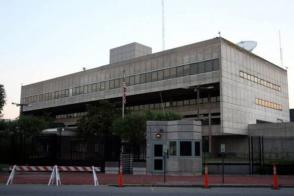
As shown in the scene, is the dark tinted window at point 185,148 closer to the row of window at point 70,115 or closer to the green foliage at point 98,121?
the green foliage at point 98,121

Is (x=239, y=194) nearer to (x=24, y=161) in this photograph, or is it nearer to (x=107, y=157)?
(x=107, y=157)

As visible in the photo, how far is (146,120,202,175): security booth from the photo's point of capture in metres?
33.0

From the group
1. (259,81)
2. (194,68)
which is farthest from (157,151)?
(259,81)

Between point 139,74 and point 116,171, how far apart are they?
51.9 meters

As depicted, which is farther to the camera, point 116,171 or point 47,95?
point 47,95

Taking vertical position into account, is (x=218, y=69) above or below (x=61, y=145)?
above

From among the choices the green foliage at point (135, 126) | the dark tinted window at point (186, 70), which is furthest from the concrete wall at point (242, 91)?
the green foliage at point (135, 126)

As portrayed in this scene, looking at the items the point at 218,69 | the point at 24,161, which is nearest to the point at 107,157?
the point at 24,161

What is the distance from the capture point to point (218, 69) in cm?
7288

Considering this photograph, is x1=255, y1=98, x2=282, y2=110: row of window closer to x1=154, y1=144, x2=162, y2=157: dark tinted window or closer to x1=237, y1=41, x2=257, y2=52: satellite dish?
x1=237, y1=41, x2=257, y2=52: satellite dish

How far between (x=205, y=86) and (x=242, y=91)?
7403mm

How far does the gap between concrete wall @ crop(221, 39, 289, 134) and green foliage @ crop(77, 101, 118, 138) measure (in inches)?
737

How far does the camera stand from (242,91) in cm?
7788

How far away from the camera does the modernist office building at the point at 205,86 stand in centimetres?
7419
